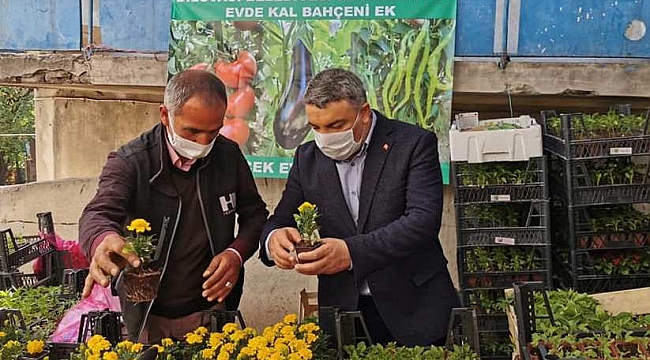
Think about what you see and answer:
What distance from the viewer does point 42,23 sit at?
16.1 feet

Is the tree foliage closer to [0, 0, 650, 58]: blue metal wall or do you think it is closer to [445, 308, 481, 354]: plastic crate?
[0, 0, 650, 58]: blue metal wall

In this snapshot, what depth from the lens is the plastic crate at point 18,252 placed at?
12.1 ft

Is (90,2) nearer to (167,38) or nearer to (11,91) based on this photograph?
(167,38)

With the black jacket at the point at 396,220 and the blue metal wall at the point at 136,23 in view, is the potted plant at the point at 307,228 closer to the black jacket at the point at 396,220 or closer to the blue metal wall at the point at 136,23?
the black jacket at the point at 396,220

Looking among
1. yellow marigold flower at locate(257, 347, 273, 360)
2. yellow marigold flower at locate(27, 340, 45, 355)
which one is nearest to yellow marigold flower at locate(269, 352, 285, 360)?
yellow marigold flower at locate(257, 347, 273, 360)

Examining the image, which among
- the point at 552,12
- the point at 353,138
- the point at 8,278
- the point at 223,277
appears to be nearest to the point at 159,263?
the point at 223,277

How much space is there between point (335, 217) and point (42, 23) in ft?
11.4

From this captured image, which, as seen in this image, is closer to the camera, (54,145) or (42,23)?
(42,23)

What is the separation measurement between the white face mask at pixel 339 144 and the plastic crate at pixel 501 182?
5.64 ft

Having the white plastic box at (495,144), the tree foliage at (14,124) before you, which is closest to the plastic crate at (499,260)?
the white plastic box at (495,144)

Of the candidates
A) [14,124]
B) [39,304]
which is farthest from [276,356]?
[14,124]

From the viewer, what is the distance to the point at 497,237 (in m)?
3.93

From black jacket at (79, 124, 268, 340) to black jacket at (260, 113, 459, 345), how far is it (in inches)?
5.8

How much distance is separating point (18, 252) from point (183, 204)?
6.26 ft
